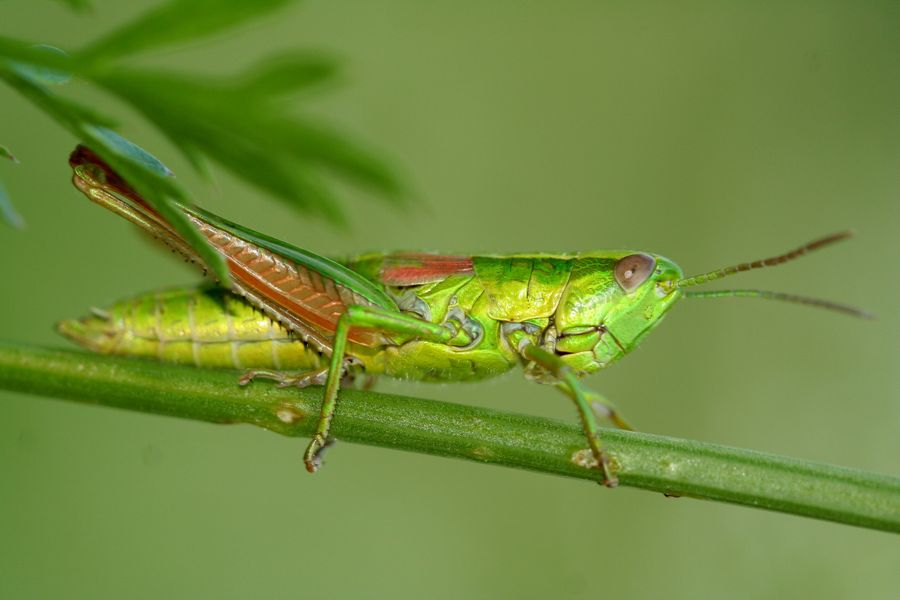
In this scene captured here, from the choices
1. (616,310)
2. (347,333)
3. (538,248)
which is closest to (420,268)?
(347,333)

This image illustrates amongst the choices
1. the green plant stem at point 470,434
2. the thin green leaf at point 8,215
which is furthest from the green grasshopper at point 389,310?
the thin green leaf at point 8,215

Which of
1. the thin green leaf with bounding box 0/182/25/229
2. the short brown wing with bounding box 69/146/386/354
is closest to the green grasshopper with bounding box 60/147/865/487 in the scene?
the short brown wing with bounding box 69/146/386/354

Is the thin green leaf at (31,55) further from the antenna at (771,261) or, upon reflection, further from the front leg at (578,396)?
the antenna at (771,261)

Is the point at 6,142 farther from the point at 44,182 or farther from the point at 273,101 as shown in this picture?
the point at 273,101

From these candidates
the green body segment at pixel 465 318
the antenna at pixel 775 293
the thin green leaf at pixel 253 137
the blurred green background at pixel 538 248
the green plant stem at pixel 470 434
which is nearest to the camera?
the thin green leaf at pixel 253 137

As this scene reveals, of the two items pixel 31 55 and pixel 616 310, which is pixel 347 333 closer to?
pixel 616 310

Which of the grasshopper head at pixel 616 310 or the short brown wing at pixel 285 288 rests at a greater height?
the short brown wing at pixel 285 288
